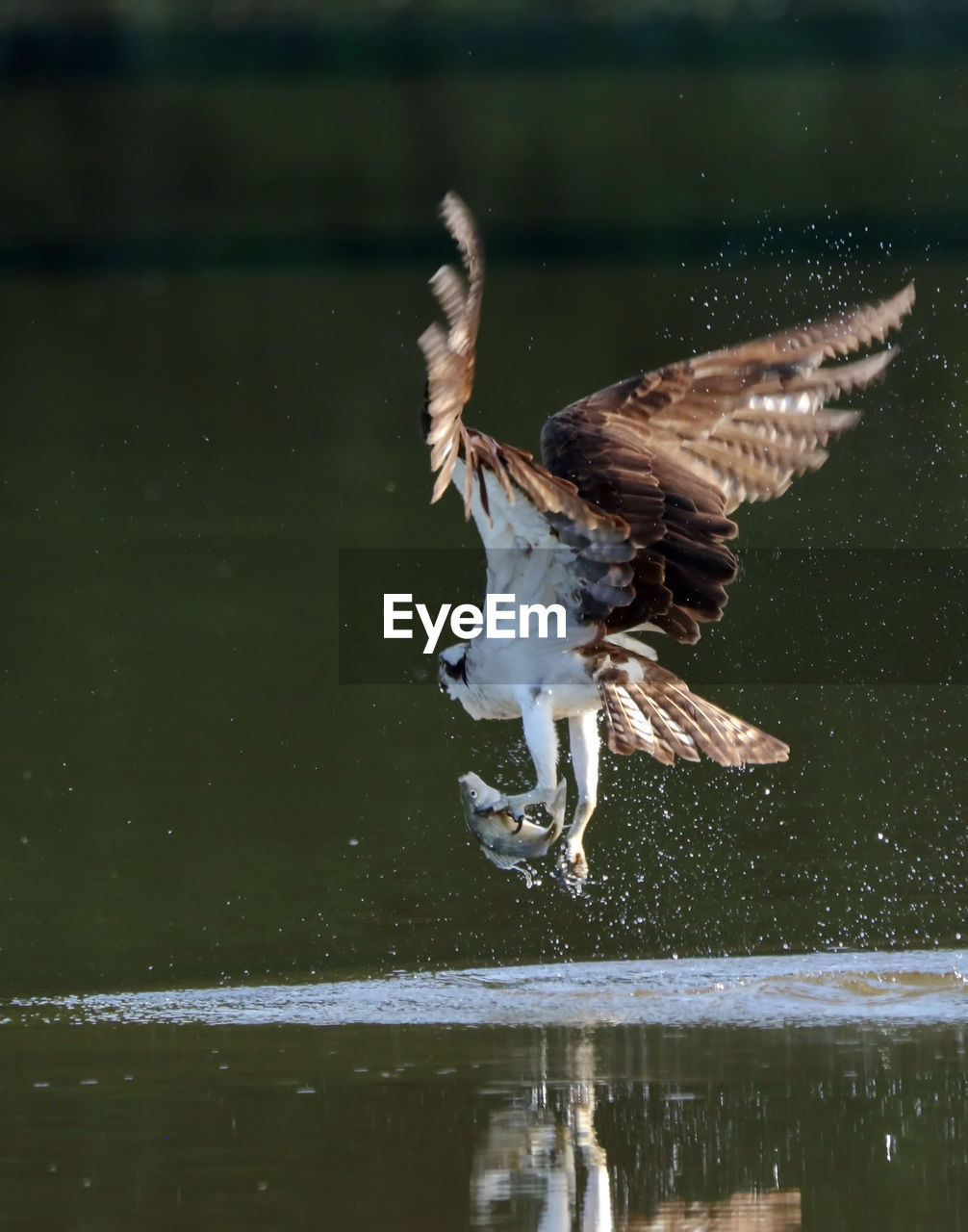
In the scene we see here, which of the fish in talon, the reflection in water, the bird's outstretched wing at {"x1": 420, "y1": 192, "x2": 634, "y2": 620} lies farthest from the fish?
the reflection in water

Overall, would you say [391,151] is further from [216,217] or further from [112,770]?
[112,770]

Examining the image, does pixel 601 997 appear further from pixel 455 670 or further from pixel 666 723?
pixel 455 670

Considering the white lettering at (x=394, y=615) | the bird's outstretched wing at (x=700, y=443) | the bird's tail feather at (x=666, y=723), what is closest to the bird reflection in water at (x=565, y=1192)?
the bird's tail feather at (x=666, y=723)

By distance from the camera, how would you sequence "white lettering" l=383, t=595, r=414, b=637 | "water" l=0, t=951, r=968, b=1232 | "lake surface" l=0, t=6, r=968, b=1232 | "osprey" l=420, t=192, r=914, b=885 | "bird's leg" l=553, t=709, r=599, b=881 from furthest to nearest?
"white lettering" l=383, t=595, r=414, b=637, "bird's leg" l=553, t=709, r=599, b=881, "osprey" l=420, t=192, r=914, b=885, "lake surface" l=0, t=6, r=968, b=1232, "water" l=0, t=951, r=968, b=1232

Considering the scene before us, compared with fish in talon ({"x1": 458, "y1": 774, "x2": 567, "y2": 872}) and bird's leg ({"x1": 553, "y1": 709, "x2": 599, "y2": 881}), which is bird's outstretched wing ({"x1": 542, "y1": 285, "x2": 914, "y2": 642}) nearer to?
bird's leg ({"x1": 553, "y1": 709, "x2": 599, "y2": 881})

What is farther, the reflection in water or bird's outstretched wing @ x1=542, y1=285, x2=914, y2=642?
bird's outstretched wing @ x1=542, y1=285, x2=914, y2=642

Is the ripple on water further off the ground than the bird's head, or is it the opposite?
the bird's head
